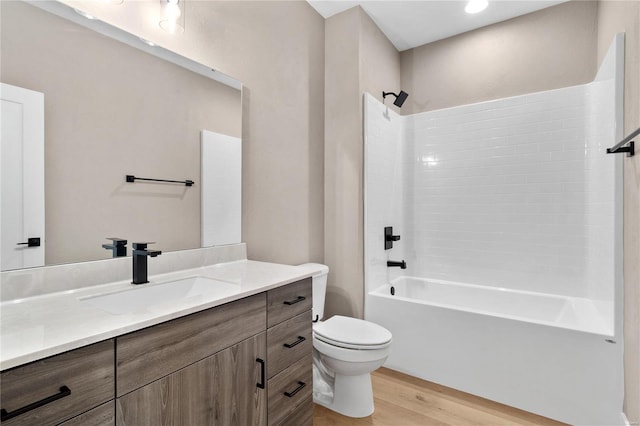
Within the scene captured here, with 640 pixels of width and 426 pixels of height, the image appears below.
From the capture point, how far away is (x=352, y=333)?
2014mm

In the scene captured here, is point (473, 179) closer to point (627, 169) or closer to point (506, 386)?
point (627, 169)

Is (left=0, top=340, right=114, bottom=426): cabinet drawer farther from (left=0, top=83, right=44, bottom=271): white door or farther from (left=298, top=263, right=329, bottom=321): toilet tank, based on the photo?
(left=298, top=263, right=329, bottom=321): toilet tank

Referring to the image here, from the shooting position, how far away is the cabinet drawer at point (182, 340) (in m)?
0.87

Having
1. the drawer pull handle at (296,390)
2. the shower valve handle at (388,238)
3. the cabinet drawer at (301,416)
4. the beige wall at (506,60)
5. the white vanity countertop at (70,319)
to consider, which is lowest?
the cabinet drawer at (301,416)

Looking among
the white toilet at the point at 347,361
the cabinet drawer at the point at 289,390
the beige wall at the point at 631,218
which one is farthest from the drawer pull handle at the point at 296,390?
the beige wall at the point at 631,218

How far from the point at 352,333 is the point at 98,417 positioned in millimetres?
1452

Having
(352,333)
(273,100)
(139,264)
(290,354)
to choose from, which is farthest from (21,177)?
(352,333)

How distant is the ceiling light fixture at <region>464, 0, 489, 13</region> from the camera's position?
98.2 inches

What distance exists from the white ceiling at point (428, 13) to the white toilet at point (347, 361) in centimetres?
209

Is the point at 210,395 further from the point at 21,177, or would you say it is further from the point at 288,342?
the point at 21,177

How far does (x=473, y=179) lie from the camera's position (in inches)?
114

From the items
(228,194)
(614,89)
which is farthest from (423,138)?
(228,194)

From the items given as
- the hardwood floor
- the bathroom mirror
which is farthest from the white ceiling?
the hardwood floor

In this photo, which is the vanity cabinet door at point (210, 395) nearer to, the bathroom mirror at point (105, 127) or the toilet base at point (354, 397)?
the bathroom mirror at point (105, 127)
